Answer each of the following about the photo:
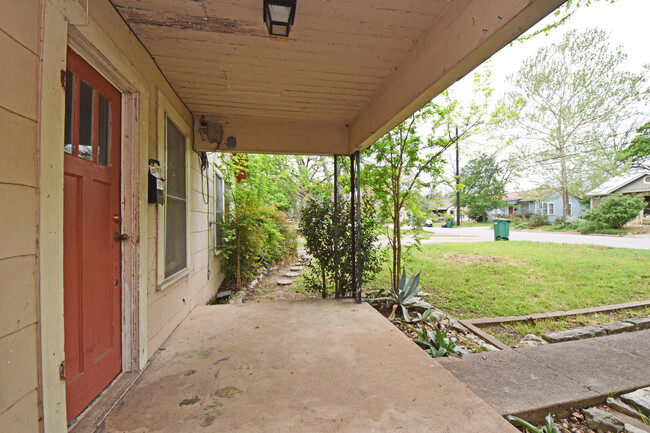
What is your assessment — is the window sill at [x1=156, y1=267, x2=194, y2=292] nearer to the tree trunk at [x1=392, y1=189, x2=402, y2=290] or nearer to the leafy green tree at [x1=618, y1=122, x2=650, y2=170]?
the tree trunk at [x1=392, y1=189, x2=402, y2=290]

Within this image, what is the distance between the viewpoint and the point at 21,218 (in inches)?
39.8

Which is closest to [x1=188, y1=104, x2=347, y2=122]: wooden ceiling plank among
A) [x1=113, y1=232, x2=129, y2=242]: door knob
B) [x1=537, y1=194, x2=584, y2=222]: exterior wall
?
[x1=113, y1=232, x2=129, y2=242]: door knob

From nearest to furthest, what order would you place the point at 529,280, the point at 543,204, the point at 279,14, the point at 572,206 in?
1. the point at 279,14
2. the point at 529,280
3. the point at 572,206
4. the point at 543,204

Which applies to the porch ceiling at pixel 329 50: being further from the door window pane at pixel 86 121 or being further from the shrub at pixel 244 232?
the shrub at pixel 244 232

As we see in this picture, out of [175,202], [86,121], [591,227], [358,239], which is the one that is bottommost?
[591,227]

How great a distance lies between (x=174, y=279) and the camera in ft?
8.33

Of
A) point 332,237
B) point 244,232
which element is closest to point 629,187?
point 332,237

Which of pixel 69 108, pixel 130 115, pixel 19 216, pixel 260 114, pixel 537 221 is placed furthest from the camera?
pixel 537 221

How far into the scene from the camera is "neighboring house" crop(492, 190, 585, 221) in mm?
18438

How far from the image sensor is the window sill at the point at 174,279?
225cm

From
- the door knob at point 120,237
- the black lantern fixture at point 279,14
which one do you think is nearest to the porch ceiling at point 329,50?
the black lantern fixture at point 279,14

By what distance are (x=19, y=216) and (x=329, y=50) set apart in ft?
6.77

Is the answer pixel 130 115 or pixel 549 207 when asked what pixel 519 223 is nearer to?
pixel 549 207

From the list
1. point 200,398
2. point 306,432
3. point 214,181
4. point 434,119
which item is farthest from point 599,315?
point 214,181
